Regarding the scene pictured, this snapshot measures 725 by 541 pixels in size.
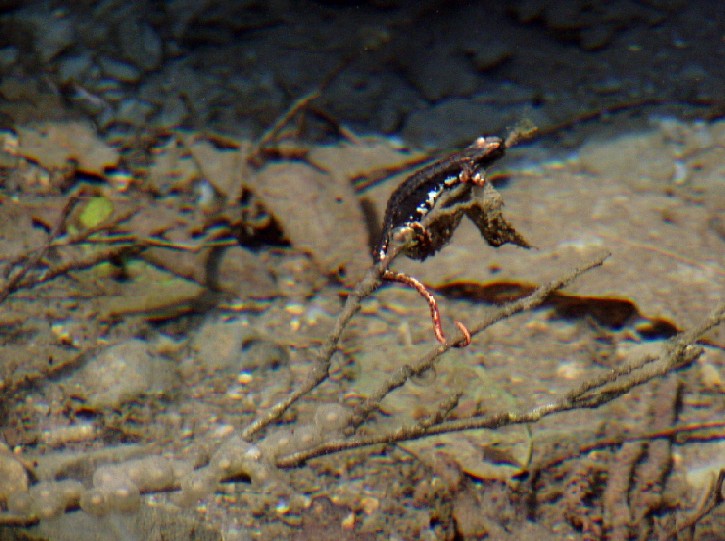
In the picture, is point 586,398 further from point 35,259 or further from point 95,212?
point 95,212

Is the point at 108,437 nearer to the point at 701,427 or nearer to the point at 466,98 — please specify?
the point at 701,427

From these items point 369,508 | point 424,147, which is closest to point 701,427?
point 369,508

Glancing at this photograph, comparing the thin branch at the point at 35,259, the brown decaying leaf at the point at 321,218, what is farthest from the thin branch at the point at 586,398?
the thin branch at the point at 35,259

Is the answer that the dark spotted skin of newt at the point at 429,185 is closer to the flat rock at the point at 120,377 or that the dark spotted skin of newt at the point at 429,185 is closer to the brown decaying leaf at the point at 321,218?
the brown decaying leaf at the point at 321,218

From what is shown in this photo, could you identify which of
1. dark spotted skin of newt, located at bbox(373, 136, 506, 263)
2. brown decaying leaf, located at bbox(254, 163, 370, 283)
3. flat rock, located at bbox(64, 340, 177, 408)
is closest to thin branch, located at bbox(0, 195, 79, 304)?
flat rock, located at bbox(64, 340, 177, 408)

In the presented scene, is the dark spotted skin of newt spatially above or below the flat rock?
above

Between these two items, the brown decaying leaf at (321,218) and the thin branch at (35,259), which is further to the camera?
the brown decaying leaf at (321,218)

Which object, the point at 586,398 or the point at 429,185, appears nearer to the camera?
the point at 586,398

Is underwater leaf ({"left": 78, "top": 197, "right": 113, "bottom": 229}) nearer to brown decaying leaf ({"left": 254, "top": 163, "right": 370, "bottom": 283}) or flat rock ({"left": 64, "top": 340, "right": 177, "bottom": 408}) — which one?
brown decaying leaf ({"left": 254, "top": 163, "right": 370, "bottom": 283})

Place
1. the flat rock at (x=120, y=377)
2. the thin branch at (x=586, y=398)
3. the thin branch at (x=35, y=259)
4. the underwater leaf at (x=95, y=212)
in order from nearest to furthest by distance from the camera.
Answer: the thin branch at (x=586, y=398) < the flat rock at (x=120, y=377) < the thin branch at (x=35, y=259) < the underwater leaf at (x=95, y=212)

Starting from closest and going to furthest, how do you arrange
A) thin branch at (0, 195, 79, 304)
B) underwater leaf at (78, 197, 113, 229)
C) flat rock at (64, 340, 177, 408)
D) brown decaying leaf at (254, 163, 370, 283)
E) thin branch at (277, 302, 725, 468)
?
1. thin branch at (277, 302, 725, 468)
2. flat rock at (64, 340, 177, 408)
3. thin branch at (0, 195, 79, 304)
4. brown decaying leaf at (254, 163, 370, 283)
5. underwater leaf at (78, 197, 113, 229)

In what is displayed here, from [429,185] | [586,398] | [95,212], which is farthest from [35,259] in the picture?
[586,398]

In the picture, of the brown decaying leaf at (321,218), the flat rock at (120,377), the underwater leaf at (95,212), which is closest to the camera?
the flat rock at (120,377)
